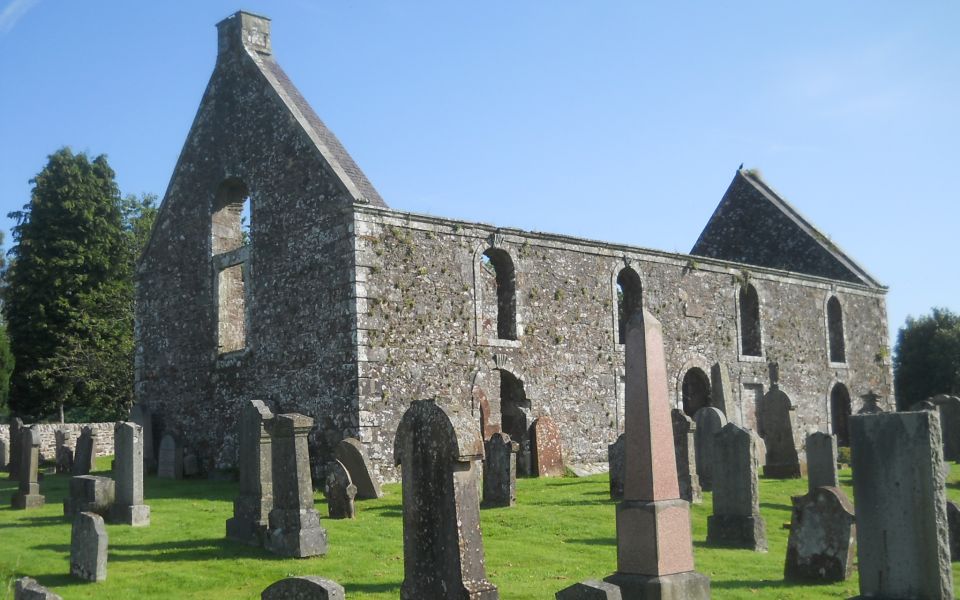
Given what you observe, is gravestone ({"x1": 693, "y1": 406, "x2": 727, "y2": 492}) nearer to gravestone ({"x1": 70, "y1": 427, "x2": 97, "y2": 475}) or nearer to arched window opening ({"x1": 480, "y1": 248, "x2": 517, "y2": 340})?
arched window opening ({"x1": 480, "y1": 248, "x2": 517, "y2": 340})

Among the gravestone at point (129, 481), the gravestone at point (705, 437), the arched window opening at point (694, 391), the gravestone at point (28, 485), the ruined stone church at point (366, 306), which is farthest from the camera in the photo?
the arched window opening at point (694, 391)

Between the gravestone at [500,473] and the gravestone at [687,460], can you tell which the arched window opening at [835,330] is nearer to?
the gravestone at [687,460]

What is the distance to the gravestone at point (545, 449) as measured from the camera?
63.0 ft

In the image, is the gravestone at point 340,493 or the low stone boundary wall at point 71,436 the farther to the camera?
the low stone boundary wall at point 71,436

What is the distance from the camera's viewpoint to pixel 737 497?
12266mm

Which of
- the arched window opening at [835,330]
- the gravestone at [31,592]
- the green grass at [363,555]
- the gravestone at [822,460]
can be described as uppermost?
the arched window opening at [835,330]

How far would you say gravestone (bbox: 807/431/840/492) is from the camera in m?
14.4

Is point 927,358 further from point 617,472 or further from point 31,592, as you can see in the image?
point 31,592

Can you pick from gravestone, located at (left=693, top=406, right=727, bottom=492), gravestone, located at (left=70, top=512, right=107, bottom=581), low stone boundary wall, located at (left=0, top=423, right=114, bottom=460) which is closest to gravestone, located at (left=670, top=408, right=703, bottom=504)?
gravestone, located at (left=693, top=406, right=727, bottom=492)

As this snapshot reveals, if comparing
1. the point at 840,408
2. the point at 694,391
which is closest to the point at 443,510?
the point at 694,391

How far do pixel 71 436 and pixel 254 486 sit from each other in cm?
1798

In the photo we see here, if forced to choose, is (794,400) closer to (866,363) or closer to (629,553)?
(866,363)

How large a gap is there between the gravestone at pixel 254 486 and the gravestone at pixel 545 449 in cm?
755

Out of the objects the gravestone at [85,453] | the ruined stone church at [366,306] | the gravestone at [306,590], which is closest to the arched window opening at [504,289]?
the ruined stone church at [366,306]
